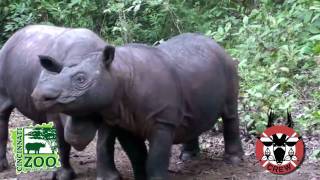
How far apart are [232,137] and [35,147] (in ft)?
5.62

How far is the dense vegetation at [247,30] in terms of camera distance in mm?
6629

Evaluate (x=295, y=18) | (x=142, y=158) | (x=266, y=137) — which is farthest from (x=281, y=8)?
(x=266, y=137)

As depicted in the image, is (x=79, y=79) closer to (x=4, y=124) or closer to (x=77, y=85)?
(x=77, y=85)

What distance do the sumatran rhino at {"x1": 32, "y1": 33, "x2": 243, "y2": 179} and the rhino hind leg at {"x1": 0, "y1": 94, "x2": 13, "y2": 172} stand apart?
4.37 feet

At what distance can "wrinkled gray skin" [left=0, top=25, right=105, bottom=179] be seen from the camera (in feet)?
16.8

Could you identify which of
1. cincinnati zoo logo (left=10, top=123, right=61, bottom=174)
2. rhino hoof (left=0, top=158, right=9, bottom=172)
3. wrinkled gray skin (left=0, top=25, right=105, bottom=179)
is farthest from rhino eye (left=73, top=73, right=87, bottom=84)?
rhino hoof (left=0, top=158, right=9, bottom=172)

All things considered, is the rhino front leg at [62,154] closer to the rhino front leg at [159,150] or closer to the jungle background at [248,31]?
the rhino front leg at [159,150]

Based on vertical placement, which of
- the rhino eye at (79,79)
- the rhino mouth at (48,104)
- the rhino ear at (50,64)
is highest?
the rhino ear at (50,64)

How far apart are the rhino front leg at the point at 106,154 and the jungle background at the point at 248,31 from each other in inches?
61.6

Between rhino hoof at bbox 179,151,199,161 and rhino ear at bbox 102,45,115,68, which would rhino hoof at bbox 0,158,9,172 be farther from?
rhino ear at bbox 102,45,115,68

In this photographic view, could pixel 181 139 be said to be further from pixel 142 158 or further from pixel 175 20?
pixel 175 20

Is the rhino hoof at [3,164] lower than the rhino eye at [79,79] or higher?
lower

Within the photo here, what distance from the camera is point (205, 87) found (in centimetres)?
520

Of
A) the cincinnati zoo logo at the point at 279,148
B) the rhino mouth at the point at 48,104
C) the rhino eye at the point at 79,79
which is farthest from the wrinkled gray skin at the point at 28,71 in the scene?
the cincinnati zoo logo at the point at 279,148
